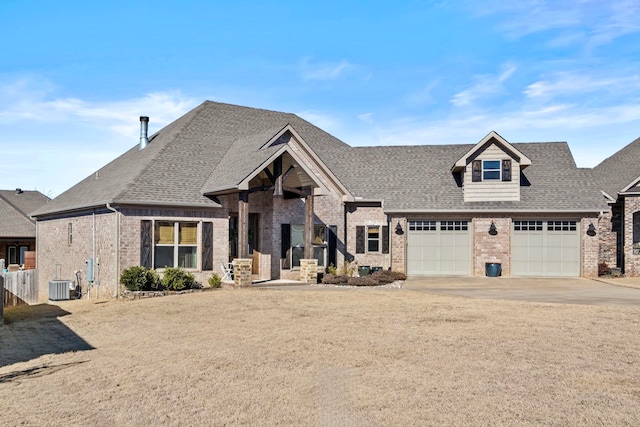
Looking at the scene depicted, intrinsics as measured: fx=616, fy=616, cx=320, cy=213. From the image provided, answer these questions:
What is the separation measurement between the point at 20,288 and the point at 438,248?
17.2 m

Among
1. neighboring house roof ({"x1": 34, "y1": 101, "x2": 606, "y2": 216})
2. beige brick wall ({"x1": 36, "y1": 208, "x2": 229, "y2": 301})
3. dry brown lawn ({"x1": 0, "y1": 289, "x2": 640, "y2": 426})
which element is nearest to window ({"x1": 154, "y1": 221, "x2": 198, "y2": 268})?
beige brick wall ({"x1": 36, "y1": 208, "x2": 229, "y2": 301})

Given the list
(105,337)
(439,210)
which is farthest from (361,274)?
(105,337)

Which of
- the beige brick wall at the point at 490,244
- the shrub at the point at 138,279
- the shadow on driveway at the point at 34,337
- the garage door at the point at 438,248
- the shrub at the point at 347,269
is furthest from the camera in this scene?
the garage door at the point at 438,248

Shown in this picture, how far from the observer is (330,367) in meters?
10.2

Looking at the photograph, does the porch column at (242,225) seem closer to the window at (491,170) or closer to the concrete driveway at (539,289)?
Result: the concrete driveway at (539,289)

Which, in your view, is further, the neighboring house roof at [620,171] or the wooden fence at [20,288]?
the neighboring house roof at [620,171]

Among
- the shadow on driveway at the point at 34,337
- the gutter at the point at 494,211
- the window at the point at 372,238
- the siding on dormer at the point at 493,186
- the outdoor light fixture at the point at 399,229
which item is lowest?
the shadow on driveway at the point at 34,337

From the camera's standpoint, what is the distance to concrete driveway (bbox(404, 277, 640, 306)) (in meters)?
18.9

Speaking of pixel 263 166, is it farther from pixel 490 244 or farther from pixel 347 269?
pixel 490 244

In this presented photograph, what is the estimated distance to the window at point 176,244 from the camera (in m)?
22.6

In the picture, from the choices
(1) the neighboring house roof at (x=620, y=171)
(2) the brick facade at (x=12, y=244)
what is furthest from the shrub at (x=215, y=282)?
(2) the brick facade at (x=12, y=244)

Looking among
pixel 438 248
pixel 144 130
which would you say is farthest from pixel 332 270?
pixel 144 130

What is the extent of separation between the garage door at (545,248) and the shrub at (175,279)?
14.3 meters

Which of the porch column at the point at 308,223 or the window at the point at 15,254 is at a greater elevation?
the porch column at the point at 308,223
